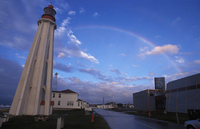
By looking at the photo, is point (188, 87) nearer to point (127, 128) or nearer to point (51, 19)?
point (127, 128)

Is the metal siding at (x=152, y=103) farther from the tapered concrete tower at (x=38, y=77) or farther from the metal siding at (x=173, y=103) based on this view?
the tapered concrete tower at (x=38, y=77)

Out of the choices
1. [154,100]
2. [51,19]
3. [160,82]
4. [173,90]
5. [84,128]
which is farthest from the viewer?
[160,82]

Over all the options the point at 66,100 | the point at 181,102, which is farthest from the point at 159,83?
the point at 66,100

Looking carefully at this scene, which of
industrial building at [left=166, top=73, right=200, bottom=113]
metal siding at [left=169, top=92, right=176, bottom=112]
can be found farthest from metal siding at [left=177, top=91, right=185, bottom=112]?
metal siding at [left=169, top=92, right=176, bottom=112]

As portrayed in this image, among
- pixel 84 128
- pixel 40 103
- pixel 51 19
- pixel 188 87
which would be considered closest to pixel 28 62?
pixel 40 103

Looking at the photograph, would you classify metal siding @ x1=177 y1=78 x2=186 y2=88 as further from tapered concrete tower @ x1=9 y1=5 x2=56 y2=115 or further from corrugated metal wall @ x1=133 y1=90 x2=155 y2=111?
tapered concrete tower @ x1=9 y1=5 x2=56 y2=115

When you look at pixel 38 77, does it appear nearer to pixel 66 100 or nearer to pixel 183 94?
pixel 183 94

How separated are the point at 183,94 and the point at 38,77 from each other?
2692cm

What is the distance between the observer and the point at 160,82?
50.6 metres

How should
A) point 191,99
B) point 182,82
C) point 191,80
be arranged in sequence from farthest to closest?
1. point 182,82
2. point 191,80
3. point 191,99

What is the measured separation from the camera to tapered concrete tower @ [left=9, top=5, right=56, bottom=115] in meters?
20.5

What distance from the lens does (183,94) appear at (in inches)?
1061

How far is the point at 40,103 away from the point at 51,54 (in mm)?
8706

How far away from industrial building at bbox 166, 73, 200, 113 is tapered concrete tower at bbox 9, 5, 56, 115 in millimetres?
24414
